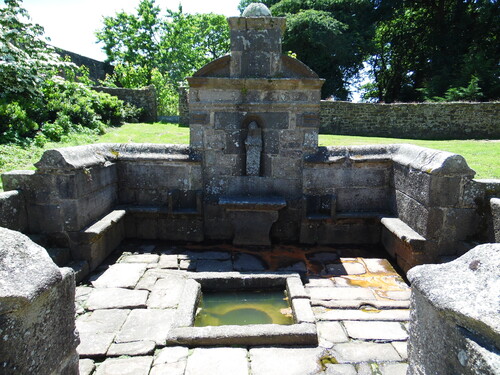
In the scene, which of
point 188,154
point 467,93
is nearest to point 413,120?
point 467,93

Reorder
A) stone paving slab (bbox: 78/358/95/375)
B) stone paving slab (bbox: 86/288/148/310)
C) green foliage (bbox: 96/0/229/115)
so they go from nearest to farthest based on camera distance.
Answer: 1. stone paving slab (bbox: 78/358/95/375)
2. stone paving slab (bbox: 86/288/148/310)
3. green foliage (bbox: 96/0/229/115)

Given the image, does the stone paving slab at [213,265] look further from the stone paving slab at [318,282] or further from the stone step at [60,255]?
the stone step at [60,255]

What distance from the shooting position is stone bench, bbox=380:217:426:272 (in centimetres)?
423

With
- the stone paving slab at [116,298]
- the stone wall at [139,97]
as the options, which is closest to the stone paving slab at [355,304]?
the stone paving slab at [116,298]

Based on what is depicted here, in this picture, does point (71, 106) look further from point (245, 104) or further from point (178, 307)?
point (178, 307)

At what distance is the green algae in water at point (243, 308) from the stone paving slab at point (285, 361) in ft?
1.57

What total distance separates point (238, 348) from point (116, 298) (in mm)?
1577

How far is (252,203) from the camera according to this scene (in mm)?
5195

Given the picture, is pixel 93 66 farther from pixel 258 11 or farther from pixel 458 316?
pixel 458 316

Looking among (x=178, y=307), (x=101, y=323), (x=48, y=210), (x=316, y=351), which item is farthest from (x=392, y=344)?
(x=48, y=210)

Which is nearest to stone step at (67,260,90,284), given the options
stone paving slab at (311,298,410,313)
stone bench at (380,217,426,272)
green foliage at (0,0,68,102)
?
stone paving slab at (311,298,410,313)

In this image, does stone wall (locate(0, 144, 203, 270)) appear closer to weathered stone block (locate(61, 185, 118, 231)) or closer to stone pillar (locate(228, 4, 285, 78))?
weathered stone block (locate(61, 185, 118, 231))

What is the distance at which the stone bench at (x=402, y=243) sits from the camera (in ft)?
13.9

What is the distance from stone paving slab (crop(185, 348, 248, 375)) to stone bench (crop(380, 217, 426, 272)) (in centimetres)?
242
